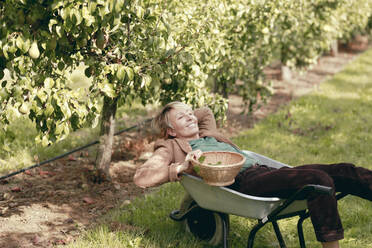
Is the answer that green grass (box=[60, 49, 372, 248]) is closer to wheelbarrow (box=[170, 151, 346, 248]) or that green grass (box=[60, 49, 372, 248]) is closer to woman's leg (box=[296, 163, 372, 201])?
wheelbarrow (box=[170, 151, 346, 248])

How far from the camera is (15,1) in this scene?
8.86ft

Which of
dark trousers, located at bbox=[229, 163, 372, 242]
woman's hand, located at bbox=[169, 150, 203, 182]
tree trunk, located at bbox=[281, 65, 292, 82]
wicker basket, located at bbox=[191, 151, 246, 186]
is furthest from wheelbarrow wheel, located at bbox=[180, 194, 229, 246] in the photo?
tree trunk, located at bbox=[281, 65, 292, 82]

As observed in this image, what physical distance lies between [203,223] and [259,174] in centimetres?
76

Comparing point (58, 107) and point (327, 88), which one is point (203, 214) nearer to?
point (58, 107)

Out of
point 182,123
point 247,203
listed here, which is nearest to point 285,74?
point 182,123

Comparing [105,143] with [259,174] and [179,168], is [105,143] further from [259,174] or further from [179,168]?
[259,174]

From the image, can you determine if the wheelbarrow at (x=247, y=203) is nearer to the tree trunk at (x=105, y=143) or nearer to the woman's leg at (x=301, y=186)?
the woman's leg at (x=301, y=186)

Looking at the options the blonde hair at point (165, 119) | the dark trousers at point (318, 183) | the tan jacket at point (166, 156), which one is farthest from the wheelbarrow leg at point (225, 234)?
the blonde hair at point (165, 119)

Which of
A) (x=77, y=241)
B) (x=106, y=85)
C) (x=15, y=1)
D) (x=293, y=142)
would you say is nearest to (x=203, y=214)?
(x=77, y=241)

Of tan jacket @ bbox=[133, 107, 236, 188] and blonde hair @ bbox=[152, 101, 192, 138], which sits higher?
blonde hair @ bbox=[152, 101, 192, 138]

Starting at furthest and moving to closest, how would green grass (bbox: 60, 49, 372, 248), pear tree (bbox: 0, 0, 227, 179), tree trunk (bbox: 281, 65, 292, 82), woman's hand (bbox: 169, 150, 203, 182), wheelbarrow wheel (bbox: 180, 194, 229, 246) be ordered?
tree trunk (bbox: 281, 65, 292, 82) → green grass (bbox: 60, 49, 372, 248) → wheelbarrow wheel (bbox: 180, 194, 229, 246) → woman's hand (bbox: 169, 150, 203, 182) → pear tree (bbox: 0, 0, 227, 179)

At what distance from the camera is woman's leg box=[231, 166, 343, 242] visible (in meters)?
2.73

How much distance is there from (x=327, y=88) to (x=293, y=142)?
3.74 meters

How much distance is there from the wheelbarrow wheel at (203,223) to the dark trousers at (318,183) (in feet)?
1.33
